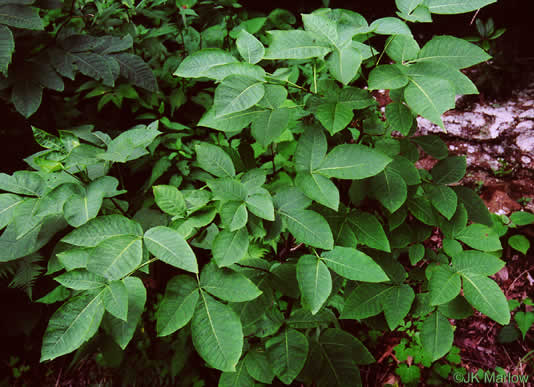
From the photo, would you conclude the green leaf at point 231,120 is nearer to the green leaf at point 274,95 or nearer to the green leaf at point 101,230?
the green leaf at point 274,95

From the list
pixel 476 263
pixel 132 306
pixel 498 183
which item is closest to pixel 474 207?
pixel 476 263

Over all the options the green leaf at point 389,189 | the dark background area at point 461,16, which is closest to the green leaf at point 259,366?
the green leaf at point 389,189

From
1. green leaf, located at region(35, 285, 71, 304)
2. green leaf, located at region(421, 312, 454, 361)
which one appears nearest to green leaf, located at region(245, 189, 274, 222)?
green leaf, located at region(421, 312, 454, 361)

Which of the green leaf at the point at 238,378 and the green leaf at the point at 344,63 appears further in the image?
the green leaf at the point at 238,378

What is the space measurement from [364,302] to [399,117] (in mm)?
589

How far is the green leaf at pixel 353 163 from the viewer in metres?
0.87

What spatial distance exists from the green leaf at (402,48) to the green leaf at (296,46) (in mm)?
195

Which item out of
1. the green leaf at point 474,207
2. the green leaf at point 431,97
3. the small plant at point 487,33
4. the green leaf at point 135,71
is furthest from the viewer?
the small plant at point 487,33

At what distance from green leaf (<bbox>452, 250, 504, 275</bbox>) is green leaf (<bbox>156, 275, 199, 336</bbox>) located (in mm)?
790

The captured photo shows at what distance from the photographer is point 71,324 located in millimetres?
792

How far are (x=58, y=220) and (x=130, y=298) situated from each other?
51cm

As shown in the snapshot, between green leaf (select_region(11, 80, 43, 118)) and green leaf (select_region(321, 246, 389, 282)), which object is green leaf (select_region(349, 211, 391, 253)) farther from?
green leaf (select_region(11, 80, 43, 118))

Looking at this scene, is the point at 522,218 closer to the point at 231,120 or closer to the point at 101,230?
the point at 231,120

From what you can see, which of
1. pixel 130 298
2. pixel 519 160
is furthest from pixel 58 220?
pixel 519 160
